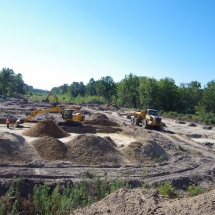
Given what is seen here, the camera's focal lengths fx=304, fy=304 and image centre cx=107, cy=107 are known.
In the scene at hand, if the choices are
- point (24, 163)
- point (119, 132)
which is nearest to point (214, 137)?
point (119, 132)

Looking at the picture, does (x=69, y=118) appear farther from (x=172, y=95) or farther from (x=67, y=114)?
(x=172, y=95)

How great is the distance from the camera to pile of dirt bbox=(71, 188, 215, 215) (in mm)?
6317

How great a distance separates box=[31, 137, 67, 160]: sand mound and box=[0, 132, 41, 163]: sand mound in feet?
1.25

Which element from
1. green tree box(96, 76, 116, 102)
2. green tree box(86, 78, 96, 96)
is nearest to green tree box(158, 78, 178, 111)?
green tree box(96, 76, 116, 102)

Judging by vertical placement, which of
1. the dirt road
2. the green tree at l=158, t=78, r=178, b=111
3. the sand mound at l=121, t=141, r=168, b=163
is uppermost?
the green tree at l=158, t=78, r=178, b=111

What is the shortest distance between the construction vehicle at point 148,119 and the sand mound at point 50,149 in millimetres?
15874

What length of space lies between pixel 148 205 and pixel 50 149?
34.7 ft

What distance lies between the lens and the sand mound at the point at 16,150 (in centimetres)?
1508

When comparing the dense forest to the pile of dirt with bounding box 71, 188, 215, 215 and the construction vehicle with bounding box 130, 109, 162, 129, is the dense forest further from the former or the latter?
the pile of dirt with bounding box 71, 188, 215, 215

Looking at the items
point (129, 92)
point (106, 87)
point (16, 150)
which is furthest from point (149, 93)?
point (16, 150)

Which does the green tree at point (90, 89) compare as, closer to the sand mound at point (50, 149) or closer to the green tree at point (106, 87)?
the green tree at point (106, 87)

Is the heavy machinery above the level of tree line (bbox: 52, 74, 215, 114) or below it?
below

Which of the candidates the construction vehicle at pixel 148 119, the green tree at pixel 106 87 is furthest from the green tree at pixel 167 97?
the construction vehicle at pixel 148 119

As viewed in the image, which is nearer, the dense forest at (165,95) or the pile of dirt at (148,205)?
the pile of dirt at (148,205)
